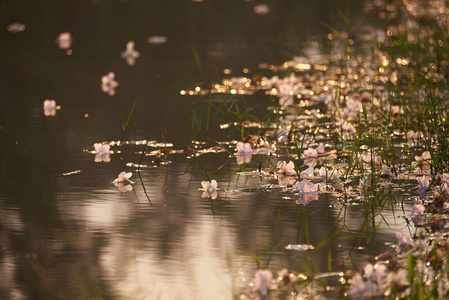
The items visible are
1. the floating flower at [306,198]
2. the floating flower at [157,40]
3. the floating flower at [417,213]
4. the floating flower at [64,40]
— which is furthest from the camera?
the floating flower at [157,40]

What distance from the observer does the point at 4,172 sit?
460cm

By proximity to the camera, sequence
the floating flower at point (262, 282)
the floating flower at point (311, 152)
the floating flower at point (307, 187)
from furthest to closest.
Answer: the floating flower at point (311, 152) → the floating flower at point (307, 187) → the floating flower at point (262, 282)

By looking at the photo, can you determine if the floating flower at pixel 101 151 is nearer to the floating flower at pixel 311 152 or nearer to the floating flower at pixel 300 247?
the floating flower at pixel 311 152

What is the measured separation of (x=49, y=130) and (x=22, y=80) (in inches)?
78.2

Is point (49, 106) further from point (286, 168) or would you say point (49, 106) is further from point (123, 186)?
point (286, 168)

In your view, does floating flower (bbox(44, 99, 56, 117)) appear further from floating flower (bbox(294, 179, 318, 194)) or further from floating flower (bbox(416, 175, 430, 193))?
floating flower (bbox(416, 175, 430, 193))

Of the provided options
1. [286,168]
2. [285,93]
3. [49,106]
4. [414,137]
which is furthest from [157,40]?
[286,168]

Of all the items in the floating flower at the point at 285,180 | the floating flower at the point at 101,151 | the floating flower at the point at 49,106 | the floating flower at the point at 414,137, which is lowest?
the floating flower at the point at 285,180

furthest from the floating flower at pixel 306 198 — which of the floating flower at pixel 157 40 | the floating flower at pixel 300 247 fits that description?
the floating flower at pixel 157 40

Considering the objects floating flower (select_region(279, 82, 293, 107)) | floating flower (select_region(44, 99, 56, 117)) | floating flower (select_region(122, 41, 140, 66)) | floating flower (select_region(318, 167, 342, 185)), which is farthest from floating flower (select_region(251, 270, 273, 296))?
floating flower (select_region(122, 41, 140, 66))

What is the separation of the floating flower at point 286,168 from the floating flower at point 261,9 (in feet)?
25.2

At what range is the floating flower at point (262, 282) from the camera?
285 cm

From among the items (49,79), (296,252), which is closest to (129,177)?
(296,252)

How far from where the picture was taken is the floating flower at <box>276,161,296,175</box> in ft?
14.7
